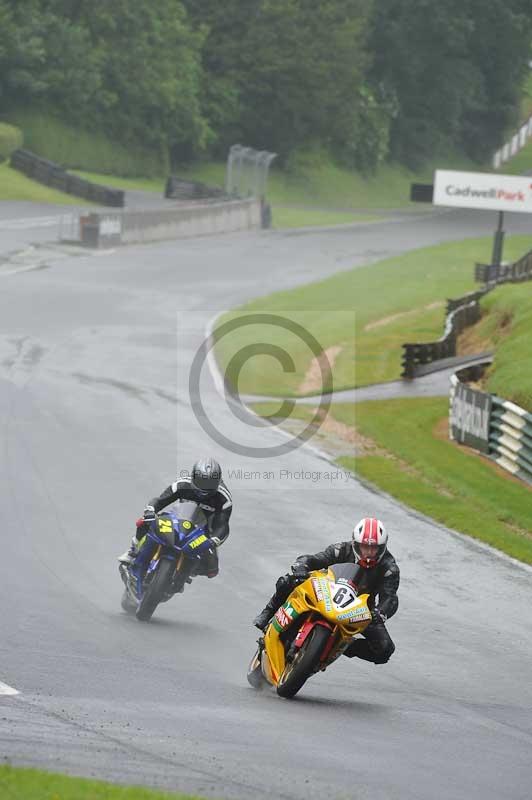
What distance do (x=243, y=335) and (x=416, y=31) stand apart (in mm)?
85015

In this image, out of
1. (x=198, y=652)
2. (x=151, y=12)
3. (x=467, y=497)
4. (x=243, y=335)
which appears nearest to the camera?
(x=198, y=652)

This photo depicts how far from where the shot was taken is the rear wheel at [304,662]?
1149 centimetres

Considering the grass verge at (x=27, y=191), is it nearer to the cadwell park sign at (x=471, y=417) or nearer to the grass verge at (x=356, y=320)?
the grass verge at (x=356, y=320)

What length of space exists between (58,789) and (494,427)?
20594 millimetres

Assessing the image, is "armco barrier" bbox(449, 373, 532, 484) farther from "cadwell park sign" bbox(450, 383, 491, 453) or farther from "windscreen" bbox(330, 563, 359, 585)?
"windscreen" bbox(330, 563, 359, 585)

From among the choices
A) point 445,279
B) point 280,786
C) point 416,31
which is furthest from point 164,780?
point 416,31

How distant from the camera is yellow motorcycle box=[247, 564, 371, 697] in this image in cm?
1153

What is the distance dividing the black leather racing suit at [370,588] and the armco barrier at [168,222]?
155 feet

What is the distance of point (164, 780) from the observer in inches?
355

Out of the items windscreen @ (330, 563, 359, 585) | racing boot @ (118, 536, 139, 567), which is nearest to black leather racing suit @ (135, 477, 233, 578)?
racing boot @ (118, 536, 139, 567)

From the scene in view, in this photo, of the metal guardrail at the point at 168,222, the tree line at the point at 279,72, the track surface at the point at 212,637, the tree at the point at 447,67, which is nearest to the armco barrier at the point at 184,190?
the metal guardrail at the point at 168,222

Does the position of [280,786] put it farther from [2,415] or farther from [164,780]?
[2,415]

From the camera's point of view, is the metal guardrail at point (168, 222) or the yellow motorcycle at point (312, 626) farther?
the metal guardrail at point (168, 222)

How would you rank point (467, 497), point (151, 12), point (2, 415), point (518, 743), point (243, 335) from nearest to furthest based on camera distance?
point (518, 743), point (467, 497), point (2, 415), point (243, 335), point (151, 12)
